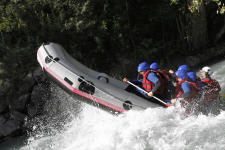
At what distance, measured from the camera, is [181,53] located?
9945 millimetres

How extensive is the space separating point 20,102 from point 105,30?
3.40 m

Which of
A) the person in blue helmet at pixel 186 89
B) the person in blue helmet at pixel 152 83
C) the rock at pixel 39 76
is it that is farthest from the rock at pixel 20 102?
the person in blue helmet at pixel 186 89

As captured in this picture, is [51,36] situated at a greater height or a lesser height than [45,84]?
greater

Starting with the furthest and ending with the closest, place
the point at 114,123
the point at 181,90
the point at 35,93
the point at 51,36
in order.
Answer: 1. the point at 51,36
2. the point at 35,93
3. the point at 114,123
4. the point at 181,90

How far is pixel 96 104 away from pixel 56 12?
4.82 m

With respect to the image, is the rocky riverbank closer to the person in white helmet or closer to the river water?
the river water

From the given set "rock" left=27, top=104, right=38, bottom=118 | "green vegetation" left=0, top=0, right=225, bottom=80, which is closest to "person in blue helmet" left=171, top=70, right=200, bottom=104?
"green vegetation" left=0, top=0, right=225, bottom=80

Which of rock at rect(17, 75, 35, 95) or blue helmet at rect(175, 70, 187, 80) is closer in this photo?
blue helmet at rect(175, 70, 187, 80)

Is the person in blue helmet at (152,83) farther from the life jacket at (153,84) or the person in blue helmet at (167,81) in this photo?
the person in blue helmet at (167,81)

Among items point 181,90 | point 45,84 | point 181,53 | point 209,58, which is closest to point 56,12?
point 45,84

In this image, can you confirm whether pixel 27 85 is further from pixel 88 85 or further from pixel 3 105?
pixel 88 85

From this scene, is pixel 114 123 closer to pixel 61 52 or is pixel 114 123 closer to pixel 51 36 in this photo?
pixel 61 52

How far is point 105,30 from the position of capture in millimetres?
9320

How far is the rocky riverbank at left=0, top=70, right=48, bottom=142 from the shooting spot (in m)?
7.86
